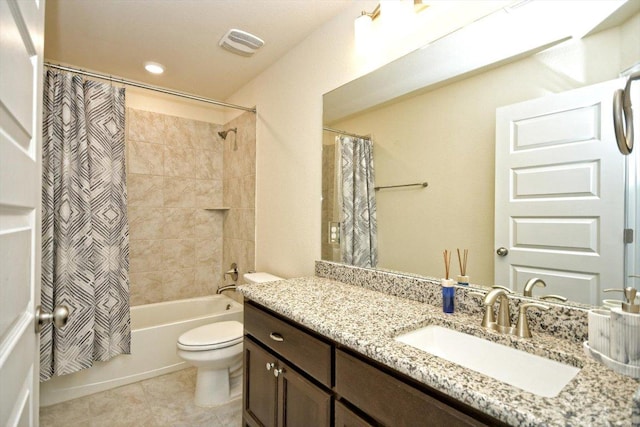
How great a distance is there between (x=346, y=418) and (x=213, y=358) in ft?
4.26

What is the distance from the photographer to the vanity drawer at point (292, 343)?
41.9 inches

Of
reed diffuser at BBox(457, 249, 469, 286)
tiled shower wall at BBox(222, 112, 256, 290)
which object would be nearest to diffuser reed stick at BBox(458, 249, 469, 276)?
reed diffuser at BBox(457, 249, 469, 286)

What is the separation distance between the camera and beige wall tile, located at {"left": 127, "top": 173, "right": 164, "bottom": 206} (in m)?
2.80

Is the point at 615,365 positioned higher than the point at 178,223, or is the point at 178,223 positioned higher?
the point at 178,223

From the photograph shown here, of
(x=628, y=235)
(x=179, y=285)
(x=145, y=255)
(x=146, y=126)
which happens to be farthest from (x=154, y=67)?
(x=628, y=235)

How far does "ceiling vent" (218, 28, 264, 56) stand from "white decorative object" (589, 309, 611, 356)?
2.22m

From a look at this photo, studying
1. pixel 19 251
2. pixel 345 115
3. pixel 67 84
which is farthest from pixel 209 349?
pixel 67 84

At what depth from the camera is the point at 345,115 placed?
1783mm

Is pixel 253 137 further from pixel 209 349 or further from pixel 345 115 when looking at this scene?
pixel 209 349

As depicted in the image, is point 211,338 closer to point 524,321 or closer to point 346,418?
point 346,418

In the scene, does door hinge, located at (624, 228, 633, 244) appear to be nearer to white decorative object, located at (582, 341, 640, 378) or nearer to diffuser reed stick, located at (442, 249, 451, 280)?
white decorative object, located at (582, 341, 640, 378)

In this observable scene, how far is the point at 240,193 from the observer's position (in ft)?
9.52

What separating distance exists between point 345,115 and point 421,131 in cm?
52

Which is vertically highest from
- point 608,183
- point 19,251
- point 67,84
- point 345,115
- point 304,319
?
point 67,84
